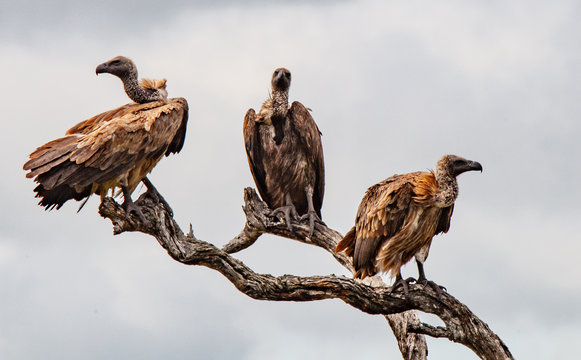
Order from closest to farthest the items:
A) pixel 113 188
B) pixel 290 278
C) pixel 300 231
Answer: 1. pixel 290 278
2. pixel 113 188
3. pixel 300 231

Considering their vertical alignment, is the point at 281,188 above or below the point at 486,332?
above

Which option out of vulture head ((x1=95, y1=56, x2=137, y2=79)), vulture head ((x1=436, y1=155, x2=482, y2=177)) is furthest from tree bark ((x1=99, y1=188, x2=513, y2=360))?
vulture head ((x1=95, y1=56, x2=137, y2=79))

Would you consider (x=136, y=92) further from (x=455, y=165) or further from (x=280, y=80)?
(x=455, y=165)

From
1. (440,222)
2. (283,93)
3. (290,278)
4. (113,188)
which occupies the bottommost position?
(290,278)

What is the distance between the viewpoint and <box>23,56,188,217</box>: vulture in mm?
9163

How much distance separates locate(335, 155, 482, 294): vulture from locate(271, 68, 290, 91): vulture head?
8.27ft

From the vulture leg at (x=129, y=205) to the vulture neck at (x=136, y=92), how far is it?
4.73ft

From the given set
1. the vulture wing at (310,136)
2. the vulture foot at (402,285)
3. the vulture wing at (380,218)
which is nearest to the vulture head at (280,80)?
the vulture wing at (310,136)

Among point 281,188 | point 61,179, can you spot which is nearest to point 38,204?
point 61,179

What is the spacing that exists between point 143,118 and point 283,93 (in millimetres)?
2158

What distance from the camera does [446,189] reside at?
899 centimetres

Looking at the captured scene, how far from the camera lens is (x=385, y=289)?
349 inches

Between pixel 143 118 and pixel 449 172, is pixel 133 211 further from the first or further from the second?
pixel 449 172

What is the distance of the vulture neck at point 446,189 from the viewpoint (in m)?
8.96
